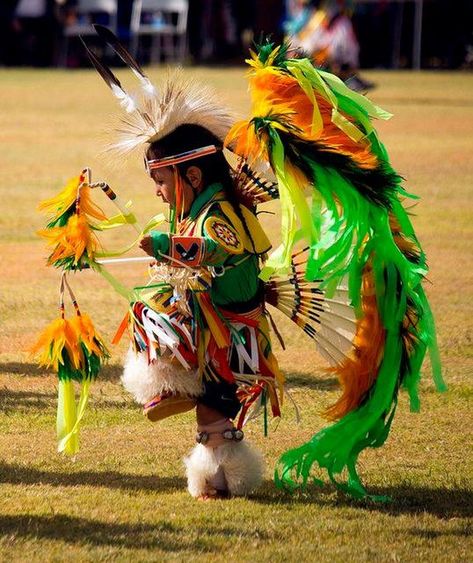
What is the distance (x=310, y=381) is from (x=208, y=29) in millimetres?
21253

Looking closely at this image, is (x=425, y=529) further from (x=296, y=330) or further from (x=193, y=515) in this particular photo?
(x=296, y=330)

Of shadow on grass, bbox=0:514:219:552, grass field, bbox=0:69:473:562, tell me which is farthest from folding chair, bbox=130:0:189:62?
shadow on grass, bbox=0:514:219:552

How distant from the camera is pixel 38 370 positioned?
6062 mm

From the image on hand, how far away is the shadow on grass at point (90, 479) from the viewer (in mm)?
4441

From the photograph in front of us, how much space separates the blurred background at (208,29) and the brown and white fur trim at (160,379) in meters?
18.9

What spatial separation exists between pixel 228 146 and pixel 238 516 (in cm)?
117

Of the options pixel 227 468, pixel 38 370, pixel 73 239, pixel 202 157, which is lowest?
pixel 38 370

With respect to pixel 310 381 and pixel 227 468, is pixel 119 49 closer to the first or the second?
pixel 227 468

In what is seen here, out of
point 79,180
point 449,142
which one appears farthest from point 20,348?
point 449,142

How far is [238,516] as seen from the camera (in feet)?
13.4

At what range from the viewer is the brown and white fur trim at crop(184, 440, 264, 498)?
4.25 meters

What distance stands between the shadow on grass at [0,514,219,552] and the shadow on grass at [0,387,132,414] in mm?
1383

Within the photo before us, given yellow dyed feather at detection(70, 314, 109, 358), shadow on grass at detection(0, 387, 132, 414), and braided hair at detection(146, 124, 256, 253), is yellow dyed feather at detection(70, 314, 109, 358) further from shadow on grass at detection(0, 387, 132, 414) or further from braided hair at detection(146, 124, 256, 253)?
shadow on grass at detection(0, 387, 132, 414)

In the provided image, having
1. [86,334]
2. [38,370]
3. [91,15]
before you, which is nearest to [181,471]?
[86,334]
